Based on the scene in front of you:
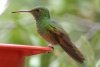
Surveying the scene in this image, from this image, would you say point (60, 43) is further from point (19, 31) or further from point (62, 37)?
point (19, 31)

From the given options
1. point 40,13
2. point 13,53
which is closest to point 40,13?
point 40,13

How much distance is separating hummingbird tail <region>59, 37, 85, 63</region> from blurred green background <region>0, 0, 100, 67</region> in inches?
16.6

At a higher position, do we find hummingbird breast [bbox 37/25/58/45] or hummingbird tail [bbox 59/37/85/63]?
hummingbird tail [bbox 59/37/85/63]

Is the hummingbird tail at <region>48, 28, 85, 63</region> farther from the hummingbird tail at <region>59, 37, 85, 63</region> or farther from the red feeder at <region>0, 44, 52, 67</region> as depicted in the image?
the red feeder at <region>0, 44, 52, 67</region>

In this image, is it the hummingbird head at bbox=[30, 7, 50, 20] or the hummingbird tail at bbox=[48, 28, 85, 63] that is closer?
the hummingbird tail at bbox=[48, 28, 85, 63]

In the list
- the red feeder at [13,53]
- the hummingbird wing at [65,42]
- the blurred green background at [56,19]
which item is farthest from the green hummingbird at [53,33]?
the red feeder at [13,53]

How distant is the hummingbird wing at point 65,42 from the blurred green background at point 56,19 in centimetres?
30

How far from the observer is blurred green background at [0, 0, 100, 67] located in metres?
3.33

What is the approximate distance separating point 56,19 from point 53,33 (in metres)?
0.84

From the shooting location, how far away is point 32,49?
1.91m

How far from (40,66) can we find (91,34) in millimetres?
645

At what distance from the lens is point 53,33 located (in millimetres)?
2828

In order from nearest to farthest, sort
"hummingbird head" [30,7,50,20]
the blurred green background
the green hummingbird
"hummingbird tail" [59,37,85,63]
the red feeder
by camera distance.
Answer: the red feeder
"hummingbird tail" [59,37,85,63]
the green hummingbird
"hummingbird head" [30,7,50,20]
the blurred green background

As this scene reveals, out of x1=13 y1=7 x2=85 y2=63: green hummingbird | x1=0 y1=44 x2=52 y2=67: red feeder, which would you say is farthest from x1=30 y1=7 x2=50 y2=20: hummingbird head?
x1=0 y1=44 x2=52 y2=67: red feeder
